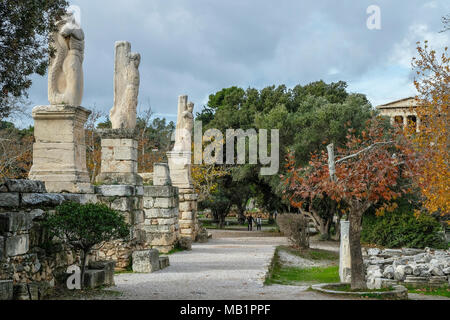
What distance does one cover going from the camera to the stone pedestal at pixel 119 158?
12828 millimetres

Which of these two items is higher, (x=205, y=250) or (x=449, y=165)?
(x=449, y=165)

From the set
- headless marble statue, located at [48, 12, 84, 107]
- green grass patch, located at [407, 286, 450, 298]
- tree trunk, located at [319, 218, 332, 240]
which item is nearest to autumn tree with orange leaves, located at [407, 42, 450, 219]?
green grass patch, located at [407, 286, 450, 298]

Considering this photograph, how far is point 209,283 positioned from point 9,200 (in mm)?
4535

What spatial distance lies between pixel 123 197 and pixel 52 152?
2.35 metres

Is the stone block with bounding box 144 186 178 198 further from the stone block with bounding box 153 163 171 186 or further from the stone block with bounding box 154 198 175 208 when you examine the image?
the stone block with bounding box 153 163 171 186

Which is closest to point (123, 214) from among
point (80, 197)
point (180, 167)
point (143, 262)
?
point (143, 262)

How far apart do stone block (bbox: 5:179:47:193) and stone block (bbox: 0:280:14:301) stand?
4.19ft

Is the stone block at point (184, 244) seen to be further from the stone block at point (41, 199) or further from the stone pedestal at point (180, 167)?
the stone block at point (41, 199)

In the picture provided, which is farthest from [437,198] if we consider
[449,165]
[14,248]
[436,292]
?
[14,248]

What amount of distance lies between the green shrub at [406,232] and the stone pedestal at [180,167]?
26.7 ft

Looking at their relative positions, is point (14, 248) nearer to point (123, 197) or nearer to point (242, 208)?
point (123, 197)

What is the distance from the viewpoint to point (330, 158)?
9.95 m

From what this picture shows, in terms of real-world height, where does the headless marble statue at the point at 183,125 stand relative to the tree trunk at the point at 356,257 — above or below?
above

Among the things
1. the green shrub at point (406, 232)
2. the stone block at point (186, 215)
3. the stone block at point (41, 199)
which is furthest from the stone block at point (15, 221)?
the green shrub at point (406, 232)
